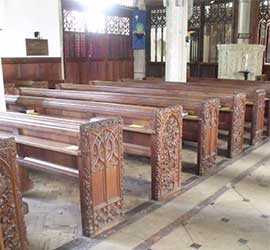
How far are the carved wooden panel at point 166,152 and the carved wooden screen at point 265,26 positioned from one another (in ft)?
30.9

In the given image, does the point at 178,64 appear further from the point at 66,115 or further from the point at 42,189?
the point at 42,189

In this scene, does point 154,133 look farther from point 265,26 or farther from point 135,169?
point 265,26

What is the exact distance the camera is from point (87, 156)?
2.63 m

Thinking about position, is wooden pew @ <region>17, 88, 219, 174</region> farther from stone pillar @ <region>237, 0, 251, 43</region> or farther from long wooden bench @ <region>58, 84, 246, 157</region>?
stone pillar @ <region>237, 0, 251, 43</region>

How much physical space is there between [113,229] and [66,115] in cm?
206

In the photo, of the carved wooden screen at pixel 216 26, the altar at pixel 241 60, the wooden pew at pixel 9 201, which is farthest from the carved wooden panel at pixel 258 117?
the carved wooden screen at pixel 216 26

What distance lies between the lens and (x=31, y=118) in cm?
328

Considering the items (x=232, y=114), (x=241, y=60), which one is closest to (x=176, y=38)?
(x=232, y=114)

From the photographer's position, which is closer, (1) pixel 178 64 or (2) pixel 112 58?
(1) pixel 178 64

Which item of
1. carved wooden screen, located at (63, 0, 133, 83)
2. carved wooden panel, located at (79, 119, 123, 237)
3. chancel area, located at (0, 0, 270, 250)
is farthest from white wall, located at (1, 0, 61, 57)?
carved wooden panel, located at (79, 119, 123, 237)

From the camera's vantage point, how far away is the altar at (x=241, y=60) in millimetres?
10477

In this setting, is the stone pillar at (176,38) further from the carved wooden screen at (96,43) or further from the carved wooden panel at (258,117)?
the carved wooden screen at (96,43)

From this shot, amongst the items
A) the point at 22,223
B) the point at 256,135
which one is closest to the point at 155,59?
the point at 256,135

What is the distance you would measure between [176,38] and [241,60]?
12.3 feet
